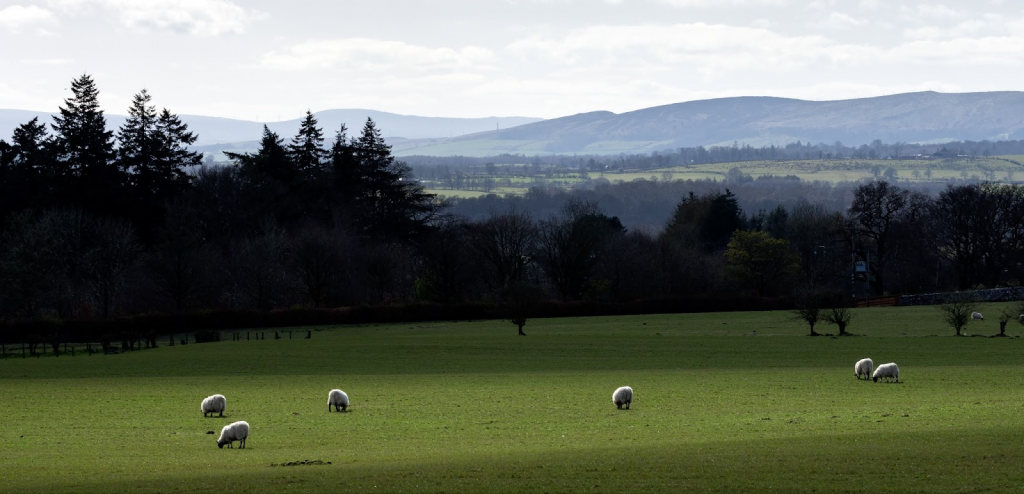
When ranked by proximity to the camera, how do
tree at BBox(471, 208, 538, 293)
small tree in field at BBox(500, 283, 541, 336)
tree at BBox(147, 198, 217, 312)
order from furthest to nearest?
tree at BBox(471, 208, 538, 293)
tree at BBox(147, 198, 217, 312)
small tree in field at BBox(500, 283, 541, 336)

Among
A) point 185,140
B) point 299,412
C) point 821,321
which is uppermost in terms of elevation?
point 185,140

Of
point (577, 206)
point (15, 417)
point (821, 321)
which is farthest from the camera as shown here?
point (577, 206)

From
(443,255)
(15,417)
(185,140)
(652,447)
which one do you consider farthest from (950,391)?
(185,140)

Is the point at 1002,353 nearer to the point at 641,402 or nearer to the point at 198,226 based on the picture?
the point at 641,402

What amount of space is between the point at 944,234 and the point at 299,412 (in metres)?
92.7

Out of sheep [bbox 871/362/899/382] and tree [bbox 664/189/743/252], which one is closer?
sheep [bbox 871/362/899/382]

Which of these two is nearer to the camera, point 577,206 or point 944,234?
point 944,234

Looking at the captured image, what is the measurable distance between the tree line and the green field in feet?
113

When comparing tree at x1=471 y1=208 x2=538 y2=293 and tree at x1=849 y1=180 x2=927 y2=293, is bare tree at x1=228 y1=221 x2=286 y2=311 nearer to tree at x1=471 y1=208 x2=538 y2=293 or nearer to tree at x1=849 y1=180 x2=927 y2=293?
tree at x1=471 y1=208 x2=538 y2=293

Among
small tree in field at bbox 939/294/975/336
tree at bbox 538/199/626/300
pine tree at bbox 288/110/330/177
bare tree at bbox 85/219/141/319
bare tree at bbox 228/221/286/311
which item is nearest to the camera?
small tree in field at bbox 939/294/975/336

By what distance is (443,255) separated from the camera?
104 m

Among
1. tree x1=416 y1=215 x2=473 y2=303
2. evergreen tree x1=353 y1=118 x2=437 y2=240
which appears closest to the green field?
tree x1=416 y1=215 x2=473 y2=303

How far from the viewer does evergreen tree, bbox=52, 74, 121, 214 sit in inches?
4225

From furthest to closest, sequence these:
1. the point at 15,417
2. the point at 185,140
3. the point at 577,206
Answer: the point at 577,206 → the point at 185,140 → the point at 15,417
